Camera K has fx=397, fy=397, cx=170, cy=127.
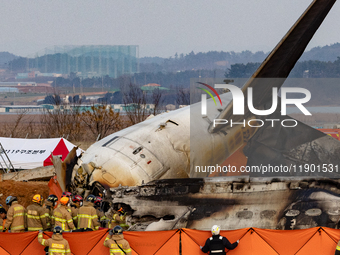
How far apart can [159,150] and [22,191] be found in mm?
11296

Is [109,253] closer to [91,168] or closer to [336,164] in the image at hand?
[91,168]

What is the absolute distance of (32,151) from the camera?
103ft

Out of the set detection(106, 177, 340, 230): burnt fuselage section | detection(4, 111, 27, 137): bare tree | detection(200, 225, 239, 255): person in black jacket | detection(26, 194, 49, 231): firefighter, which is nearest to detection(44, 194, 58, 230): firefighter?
detection(26, 194, 49, 231): firefighter

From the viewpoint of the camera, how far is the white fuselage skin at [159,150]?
14.7m

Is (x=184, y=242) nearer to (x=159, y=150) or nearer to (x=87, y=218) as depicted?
A: (x=87, y=218)

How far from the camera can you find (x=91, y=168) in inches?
586

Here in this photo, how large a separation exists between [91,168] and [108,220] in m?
2.04

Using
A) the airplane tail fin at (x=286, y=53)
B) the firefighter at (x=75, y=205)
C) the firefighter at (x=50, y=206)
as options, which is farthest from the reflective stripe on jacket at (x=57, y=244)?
the airplane tail fin at (x=286, y=53)

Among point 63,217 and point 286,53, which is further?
point 286,53

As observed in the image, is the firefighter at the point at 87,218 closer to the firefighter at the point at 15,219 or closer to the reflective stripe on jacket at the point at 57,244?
the reflective stripe on jacket at the point at 57,244

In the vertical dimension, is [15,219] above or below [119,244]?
below

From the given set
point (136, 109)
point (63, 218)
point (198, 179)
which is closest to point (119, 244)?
point (63, 218)

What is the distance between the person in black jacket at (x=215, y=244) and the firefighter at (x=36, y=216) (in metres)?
5.75
